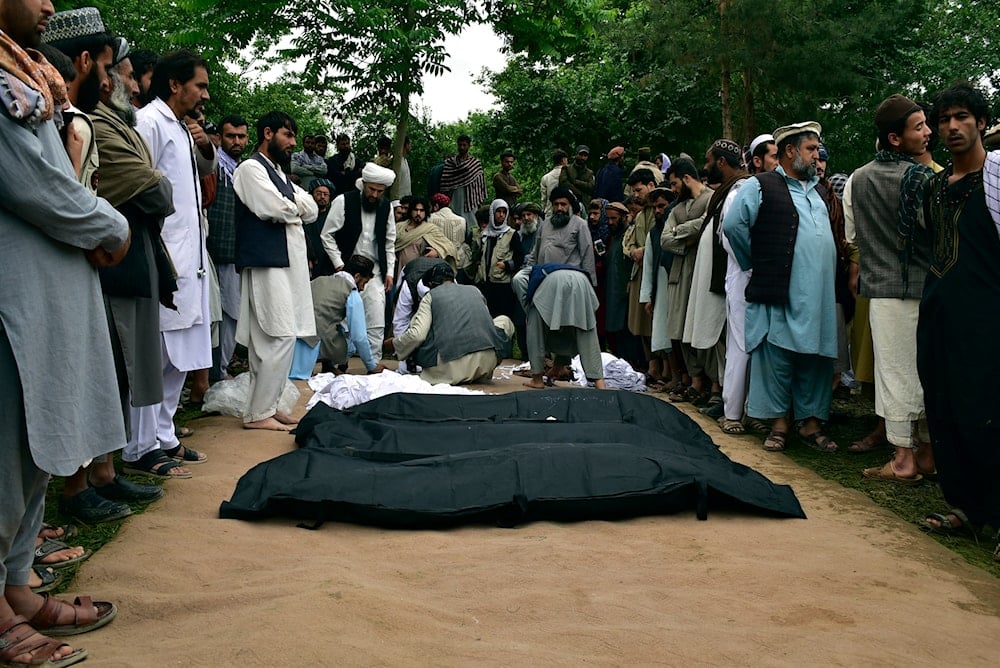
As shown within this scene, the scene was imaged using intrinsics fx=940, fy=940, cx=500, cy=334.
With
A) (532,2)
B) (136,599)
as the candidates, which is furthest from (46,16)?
(532,2)

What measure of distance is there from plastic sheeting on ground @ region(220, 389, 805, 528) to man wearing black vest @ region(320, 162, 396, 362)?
444 centimetres

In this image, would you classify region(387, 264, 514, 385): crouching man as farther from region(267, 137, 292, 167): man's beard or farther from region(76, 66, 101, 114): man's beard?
region(76, 66, 101, 114): man's beard

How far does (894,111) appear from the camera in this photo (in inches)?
217

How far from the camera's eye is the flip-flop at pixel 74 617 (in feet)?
9.50

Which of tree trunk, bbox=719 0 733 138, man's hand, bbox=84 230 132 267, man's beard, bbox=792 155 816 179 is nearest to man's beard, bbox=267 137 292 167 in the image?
man's beard, bbox=792 155 816 179

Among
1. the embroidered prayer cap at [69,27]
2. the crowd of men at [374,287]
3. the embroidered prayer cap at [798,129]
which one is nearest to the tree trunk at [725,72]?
the crowd of men at [374,287]

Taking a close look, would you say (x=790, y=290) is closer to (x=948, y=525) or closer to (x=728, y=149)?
(x=728, y=149)

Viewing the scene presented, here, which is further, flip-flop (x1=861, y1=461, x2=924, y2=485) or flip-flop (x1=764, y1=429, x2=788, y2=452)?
flip-flop (x1=764, y1=429, x2=788, y2=452)

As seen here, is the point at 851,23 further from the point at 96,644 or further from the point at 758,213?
the point at 96,644

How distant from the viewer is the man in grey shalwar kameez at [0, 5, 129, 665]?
2.62 meters

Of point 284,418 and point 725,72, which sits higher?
point 725,72

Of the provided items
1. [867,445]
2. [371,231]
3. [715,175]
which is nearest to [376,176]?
[371,231]

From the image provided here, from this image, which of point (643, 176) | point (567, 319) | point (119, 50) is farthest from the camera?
point (643, 176)

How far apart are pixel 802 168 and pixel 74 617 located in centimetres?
515
